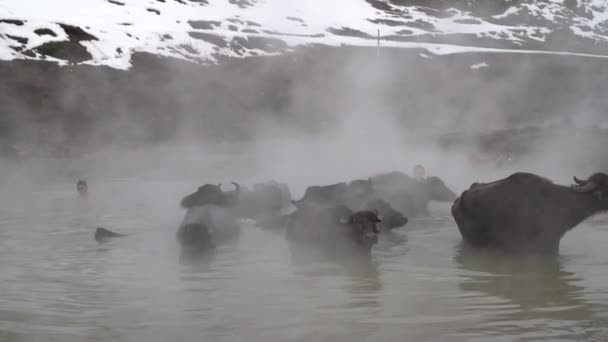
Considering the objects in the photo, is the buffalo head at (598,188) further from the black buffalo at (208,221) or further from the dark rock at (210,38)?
the dark rock at (210,38)

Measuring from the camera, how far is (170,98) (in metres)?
36.3

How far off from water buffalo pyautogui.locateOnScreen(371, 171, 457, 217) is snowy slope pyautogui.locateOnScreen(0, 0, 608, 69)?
30.7 m

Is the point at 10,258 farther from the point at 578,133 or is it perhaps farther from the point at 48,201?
the point at 578,133

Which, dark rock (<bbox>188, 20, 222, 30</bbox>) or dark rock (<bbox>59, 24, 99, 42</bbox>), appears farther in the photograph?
dark rock (<bbox>188, 20, 222, 30</bbox>)

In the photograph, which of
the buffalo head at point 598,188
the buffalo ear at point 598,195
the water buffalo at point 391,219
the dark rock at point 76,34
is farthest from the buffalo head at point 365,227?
the dark rock at point 76,34

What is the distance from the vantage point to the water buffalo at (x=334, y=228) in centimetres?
841

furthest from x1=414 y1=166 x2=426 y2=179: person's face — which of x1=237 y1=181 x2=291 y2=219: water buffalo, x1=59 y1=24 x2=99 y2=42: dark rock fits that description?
x1=59 y1=24 x2=99 y2=42: dark rock

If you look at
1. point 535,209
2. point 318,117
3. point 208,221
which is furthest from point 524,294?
point 318,117

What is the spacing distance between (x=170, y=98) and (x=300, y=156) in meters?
13.9

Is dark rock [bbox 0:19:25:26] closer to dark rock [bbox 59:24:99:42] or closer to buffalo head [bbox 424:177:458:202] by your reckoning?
dark rock [bbox 59:24:99:42]

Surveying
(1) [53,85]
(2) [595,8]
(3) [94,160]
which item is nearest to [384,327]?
(3) [94,160]

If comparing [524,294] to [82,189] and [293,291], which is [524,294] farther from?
[82,189]

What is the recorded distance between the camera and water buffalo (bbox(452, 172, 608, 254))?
799 cm

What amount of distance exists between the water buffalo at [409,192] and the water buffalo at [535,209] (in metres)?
3.36
